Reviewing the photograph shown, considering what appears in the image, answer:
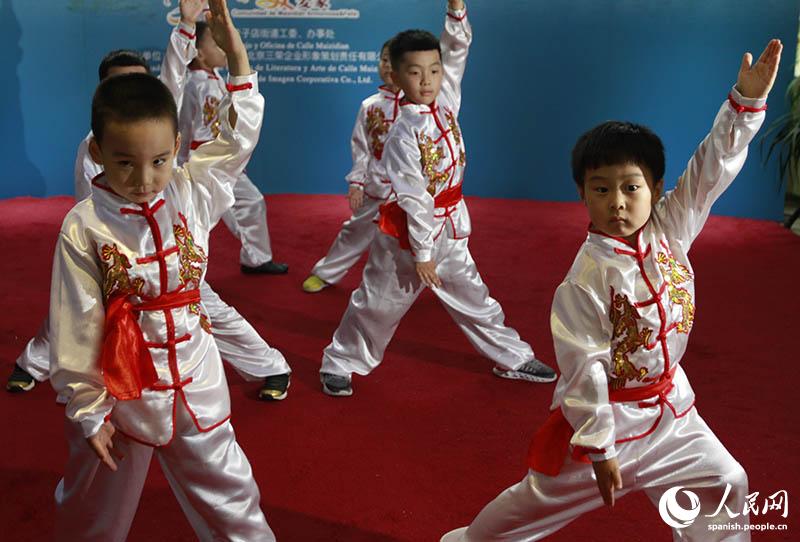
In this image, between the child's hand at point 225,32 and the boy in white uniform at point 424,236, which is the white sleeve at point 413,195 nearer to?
the boy in white uniform at point 424,236

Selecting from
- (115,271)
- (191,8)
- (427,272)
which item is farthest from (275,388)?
(115,271)

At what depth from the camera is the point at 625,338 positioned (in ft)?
5.57

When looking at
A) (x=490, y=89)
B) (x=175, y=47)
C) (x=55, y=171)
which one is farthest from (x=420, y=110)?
(x=55, y=171)

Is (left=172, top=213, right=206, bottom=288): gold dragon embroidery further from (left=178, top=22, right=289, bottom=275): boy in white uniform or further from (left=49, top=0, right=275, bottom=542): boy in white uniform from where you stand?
(left=178, top=22, right=289, bottom=275): boy in white uniform

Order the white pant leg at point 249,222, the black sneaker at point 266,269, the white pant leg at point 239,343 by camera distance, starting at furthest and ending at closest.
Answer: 1. the black sneaker at point 266,269
2. the white pant leg at point 249,222
3. the white pant leg at point 239,343

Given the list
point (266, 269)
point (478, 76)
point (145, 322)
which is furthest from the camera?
point (478, 76)

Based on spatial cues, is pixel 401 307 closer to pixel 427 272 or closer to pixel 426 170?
pixel 427 272

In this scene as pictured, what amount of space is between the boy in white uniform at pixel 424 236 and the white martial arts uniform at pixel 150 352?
1.04 m

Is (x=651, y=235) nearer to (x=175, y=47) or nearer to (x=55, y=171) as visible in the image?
(x=175, y=47)

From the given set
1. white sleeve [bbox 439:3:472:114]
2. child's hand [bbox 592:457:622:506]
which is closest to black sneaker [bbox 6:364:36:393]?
white sleeve [bbox 439:3:472:114]

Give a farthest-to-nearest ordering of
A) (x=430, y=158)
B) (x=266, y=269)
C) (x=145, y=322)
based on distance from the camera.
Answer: (x=266, y=269) < (x=430, y=158) < (x=145, y=322)

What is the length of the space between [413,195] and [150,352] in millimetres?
1266

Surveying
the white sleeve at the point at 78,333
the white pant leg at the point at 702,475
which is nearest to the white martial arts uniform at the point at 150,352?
the white sleeve at the point at 78,333

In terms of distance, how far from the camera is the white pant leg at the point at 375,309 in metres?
3.00
